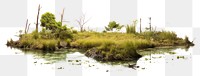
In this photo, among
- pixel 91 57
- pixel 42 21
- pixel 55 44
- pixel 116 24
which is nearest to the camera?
pixel 91 57

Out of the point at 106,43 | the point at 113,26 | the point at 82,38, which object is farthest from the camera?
the point at 113,26

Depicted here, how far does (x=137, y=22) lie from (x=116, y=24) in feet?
8.08

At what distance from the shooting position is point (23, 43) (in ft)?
89.2

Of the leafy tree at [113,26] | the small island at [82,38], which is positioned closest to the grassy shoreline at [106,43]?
the small island at [82,38]

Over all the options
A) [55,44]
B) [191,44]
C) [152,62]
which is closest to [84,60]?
[152,62]

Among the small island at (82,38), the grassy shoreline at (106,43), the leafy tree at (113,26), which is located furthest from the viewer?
the leafy tree at (113,26)

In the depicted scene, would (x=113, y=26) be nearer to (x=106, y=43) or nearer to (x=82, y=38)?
(x=82, y=38)

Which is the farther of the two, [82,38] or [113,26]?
[113,26]

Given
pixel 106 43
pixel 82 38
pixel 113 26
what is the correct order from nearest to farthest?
1. pixel 106 43
2. pixel 82 38
3. pixel 113 26

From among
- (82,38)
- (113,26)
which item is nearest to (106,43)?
(82,38)

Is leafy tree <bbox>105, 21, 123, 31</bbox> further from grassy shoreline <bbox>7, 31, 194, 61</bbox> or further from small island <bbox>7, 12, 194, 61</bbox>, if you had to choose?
grassy shoreline <bbox>7, 31, 194, 61</bbox>

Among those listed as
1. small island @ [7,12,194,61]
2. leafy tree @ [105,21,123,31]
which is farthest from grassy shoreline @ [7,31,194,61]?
leafy tree @ [105,21,123,31]

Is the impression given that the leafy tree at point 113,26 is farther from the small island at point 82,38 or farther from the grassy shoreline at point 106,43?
the grassy shoreline at point 106,43

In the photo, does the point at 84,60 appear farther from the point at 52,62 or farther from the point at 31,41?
the point at 31,41
